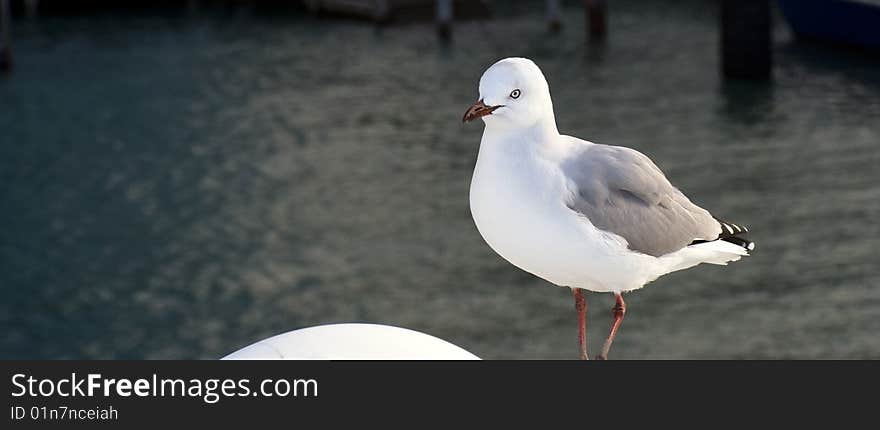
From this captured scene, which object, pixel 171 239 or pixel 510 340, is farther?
pixel 171 239

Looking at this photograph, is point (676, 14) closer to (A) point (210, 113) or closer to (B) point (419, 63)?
(B) point (419, 63)

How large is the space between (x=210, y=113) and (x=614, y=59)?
1318 cm

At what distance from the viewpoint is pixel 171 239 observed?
100 feet

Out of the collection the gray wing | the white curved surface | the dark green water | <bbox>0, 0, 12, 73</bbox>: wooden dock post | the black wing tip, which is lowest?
the dark green water

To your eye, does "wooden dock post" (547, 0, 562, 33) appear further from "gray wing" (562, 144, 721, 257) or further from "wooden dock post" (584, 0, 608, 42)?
"gray wing" (562, 144, 721, 257)

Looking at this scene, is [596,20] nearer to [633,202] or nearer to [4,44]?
[4,44]

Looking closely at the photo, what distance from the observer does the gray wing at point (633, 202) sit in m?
5.19

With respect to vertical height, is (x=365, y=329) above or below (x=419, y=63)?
above

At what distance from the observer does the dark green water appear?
26.6 metres

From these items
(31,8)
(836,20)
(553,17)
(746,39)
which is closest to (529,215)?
(746,39)

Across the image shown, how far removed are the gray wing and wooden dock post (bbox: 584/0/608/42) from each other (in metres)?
41.5

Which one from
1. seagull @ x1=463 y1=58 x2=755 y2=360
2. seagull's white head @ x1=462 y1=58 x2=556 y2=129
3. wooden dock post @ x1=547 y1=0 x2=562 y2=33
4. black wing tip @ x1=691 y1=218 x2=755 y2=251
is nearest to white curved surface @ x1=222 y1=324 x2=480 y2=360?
seagull @ x1=463 y1=58 x2=755 y2=360

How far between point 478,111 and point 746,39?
36691mm
